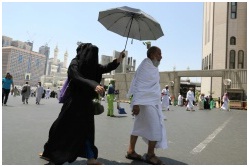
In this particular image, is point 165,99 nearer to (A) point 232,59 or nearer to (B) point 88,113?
(B) point 88,113

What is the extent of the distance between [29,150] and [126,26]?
2.54 m

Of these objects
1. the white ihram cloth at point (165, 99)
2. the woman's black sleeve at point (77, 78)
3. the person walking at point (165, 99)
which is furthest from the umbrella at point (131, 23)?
the white ihram cloth at point (165, 99)

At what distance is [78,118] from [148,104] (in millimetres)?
1006

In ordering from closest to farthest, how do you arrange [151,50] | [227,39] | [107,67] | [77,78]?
[77,78]
[107,67]
[151,50]
[227,39]

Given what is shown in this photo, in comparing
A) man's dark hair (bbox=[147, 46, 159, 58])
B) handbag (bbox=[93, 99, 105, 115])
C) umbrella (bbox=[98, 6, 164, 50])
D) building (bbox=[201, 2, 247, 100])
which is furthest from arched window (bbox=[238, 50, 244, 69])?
handbag (bbox=[93, 99, 105, 115])

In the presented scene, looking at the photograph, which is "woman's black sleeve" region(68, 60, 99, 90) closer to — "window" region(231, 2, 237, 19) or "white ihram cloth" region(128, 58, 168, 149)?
"white ihram cloth" region(128, 58, 168, 149)

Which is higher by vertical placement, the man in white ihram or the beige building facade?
the beige building facade

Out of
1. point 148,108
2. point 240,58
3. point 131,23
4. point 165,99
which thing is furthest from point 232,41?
point 148,108

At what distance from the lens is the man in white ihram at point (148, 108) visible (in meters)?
3.82

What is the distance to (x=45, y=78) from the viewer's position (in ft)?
584

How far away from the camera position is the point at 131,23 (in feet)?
15.2

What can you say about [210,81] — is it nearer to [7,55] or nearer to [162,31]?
[162,31]

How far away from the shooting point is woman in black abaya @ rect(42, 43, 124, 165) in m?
3.39

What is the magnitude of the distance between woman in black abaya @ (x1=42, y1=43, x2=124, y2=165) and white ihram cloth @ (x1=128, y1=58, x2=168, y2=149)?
705mm
